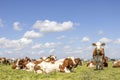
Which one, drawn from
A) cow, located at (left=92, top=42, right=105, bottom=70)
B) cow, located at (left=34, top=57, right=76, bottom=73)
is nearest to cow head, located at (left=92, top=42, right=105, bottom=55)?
cow, located at (left=92, top=42, right=105, bottom=70)

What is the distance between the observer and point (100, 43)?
31875 millimetres

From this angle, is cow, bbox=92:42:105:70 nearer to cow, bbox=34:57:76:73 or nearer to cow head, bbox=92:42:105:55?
cow head, bbox=92:42:105:55

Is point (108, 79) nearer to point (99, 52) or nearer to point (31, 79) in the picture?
point (31, 79)

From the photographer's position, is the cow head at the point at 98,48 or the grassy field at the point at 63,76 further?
the cow head at the point at 98,48

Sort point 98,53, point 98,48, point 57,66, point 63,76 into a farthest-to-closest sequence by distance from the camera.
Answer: point 98,53 < point 98,48 < point 57,66 < point 63,76

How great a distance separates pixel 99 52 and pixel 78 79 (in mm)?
11546

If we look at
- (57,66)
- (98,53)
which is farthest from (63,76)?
(98,53)

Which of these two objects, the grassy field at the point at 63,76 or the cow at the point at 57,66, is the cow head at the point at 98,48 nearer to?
the cow at the point at 57,66

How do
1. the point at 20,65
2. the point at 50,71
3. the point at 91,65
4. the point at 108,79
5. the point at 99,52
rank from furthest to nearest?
the point at 91,65 → the point at 20,65 → the point at 99,52 → the point at 50,71 → the point at 108,79

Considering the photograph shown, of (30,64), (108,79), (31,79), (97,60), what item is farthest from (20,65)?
(108,79)

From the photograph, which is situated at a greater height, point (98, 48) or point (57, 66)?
point (98, 48)

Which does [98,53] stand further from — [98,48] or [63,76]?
[63,76]

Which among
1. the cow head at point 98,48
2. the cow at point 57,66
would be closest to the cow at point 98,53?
the cow head at point 98,48

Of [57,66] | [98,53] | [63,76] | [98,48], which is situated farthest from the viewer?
[98,53]
